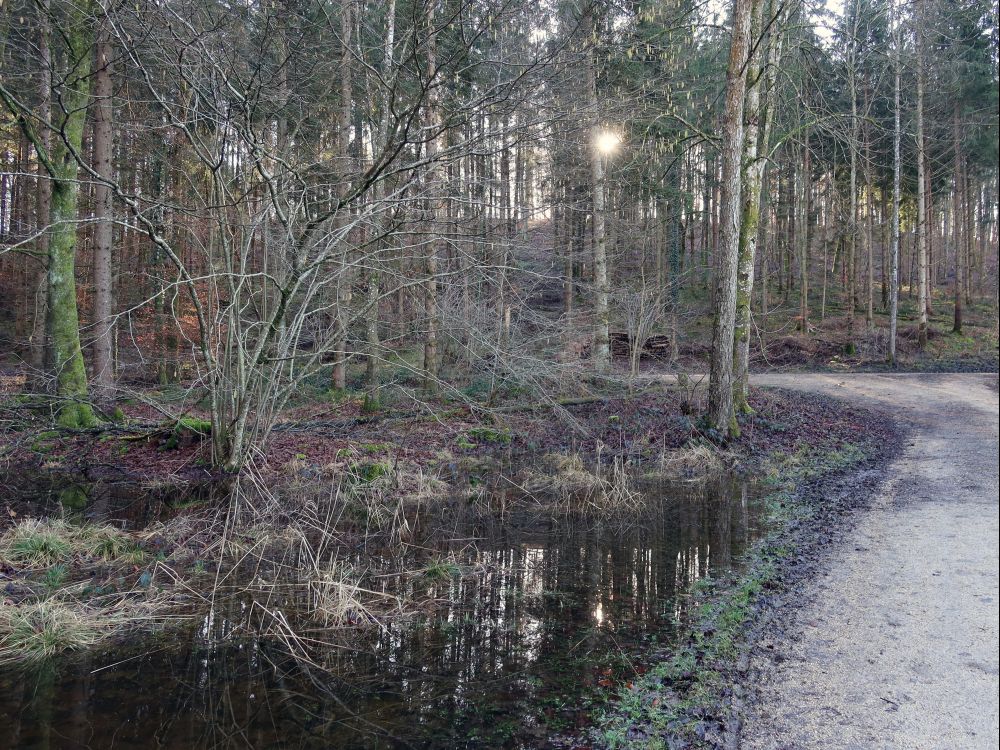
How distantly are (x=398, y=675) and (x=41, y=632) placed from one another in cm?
245

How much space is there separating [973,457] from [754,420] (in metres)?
3.62

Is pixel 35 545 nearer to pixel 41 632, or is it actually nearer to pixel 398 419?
pixel 41 632

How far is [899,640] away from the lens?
4.10m

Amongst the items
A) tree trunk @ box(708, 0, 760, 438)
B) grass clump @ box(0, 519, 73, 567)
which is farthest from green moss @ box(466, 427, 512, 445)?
grass clump @ box(0, 519, 73, 567)

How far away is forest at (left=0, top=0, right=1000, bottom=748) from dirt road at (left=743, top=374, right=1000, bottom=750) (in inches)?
6.9

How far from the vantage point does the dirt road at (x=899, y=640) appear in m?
3.23

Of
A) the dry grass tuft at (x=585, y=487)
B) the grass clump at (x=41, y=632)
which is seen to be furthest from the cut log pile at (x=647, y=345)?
the grass clump at (x=41, y=632)

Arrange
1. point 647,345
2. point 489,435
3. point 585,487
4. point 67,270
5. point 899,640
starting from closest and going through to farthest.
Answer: point 899,640 → point 585,487 → point 67,270 → point 489,435 → point 647,345

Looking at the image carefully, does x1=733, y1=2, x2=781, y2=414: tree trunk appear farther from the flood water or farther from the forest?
the flood water

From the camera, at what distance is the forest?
157 inches

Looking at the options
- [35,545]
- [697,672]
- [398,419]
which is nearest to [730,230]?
[398,419]

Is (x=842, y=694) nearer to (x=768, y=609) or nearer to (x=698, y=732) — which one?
(x=698, y=732)

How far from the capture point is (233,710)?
3.55 metres

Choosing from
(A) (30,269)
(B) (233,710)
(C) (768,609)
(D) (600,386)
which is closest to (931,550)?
(C) (768,609)
